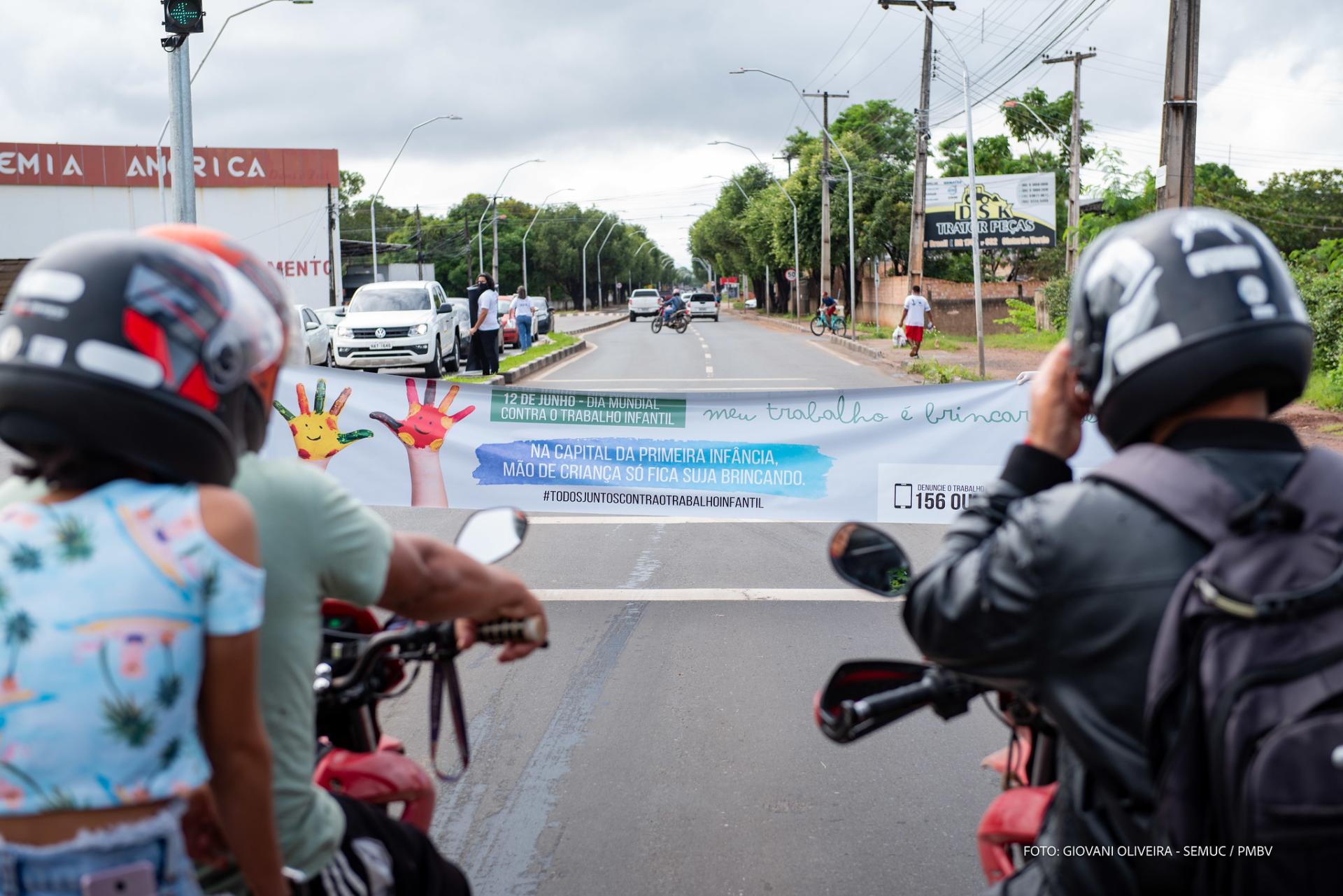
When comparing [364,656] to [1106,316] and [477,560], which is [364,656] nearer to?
[477,560]

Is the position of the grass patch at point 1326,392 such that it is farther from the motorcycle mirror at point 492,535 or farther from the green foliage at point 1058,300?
the motorcycle mirror at point 492,535

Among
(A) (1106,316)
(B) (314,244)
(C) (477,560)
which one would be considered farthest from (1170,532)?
(B) (314,244)

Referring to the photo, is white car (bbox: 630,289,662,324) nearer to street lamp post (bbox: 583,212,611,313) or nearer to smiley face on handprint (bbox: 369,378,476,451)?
street lamp post (bbox: 583,212,611,313)

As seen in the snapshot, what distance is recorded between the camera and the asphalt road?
3.67m

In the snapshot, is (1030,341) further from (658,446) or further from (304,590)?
(304,590)

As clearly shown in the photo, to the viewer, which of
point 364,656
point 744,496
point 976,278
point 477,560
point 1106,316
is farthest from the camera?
point 976,278

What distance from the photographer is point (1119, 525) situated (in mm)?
1500

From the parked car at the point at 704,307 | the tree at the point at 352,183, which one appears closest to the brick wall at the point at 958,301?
the parked car at the point at 704,307

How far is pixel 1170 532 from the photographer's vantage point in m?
1.49

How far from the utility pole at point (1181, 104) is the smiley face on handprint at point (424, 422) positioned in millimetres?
9586

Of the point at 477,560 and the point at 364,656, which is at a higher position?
the point at 477,560

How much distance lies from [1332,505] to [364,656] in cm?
160

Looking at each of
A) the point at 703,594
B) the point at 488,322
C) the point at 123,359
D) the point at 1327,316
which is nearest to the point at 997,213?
the point at 488,322

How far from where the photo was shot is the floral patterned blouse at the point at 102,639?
141cm
